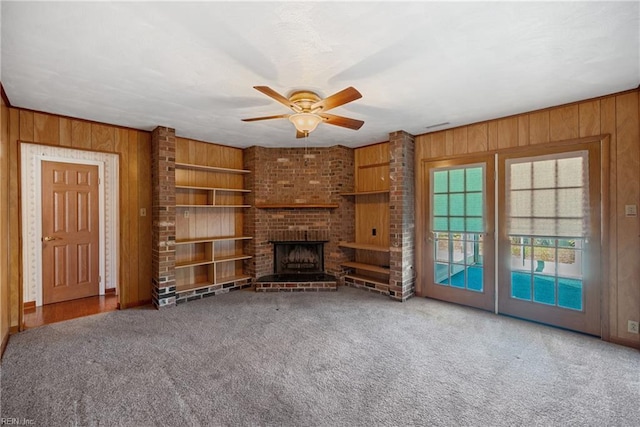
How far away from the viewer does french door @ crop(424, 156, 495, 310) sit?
3.85 m

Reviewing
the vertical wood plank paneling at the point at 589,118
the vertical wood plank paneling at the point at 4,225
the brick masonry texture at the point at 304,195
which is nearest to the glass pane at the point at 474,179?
the vertical wood plank paneling at the point at 589,118

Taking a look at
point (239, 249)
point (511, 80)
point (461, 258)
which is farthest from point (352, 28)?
point (239, 249)

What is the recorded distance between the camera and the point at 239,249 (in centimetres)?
533

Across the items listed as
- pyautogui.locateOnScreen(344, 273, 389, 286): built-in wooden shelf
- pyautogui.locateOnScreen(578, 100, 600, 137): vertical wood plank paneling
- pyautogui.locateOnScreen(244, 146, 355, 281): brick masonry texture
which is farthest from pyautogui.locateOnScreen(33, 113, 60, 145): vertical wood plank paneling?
pyautogui.locateOnScreen(578, 100, 600, 137): vertical wood plank paneling

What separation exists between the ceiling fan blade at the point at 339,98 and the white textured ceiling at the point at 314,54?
0.76ft

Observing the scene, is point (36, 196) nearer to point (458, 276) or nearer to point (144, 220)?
point (144, 220)

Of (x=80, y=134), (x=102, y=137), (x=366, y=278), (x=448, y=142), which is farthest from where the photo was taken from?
(x=366, y=278)

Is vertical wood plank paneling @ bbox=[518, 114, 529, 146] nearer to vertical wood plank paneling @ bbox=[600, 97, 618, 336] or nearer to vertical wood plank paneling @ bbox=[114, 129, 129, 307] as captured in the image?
vertical wood plank paneling @ bbox=[600, 97, 618, 336]

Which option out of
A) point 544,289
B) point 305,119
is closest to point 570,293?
point 544,289

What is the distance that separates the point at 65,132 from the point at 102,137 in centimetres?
37

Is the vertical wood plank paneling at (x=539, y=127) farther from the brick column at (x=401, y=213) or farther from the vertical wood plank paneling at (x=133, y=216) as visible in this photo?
the vertical wood plank paneling at (x=133, y=216)

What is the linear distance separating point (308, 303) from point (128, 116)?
3.30 m

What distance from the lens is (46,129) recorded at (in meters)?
3.45

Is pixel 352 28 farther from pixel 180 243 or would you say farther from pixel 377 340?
pixel 180 243
